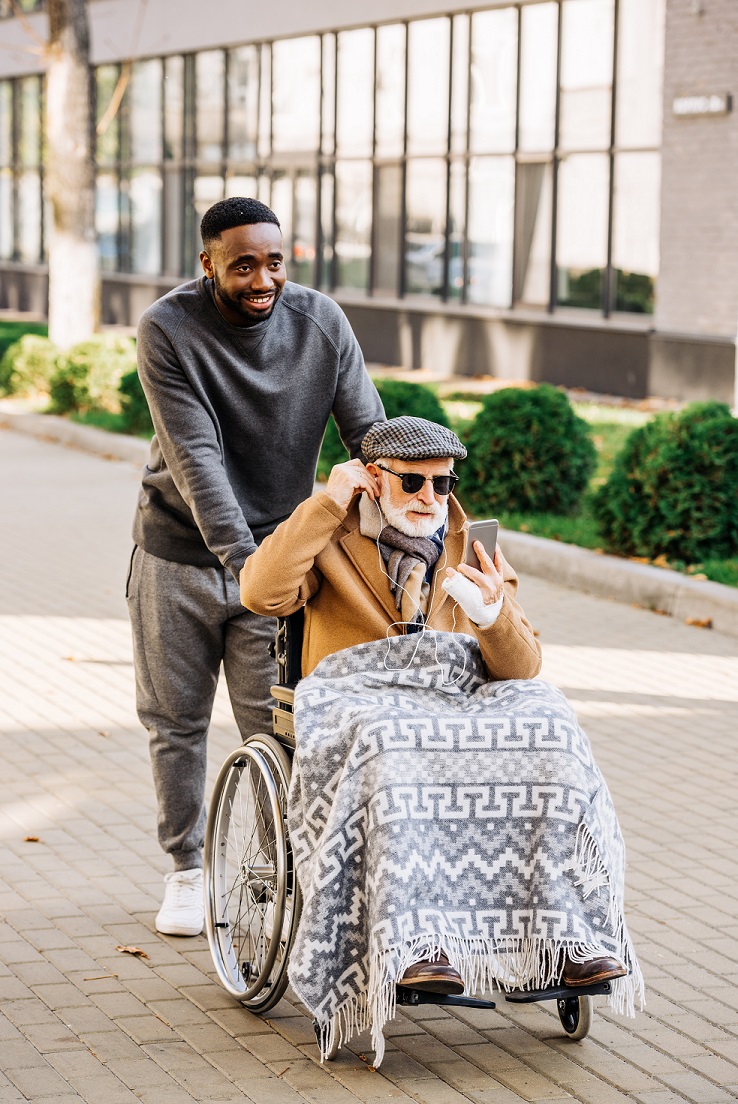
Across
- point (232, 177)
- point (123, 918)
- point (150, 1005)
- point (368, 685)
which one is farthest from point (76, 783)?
point (232, 177)

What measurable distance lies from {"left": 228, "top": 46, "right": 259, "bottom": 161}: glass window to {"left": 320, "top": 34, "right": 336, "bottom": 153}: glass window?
2.17 metres

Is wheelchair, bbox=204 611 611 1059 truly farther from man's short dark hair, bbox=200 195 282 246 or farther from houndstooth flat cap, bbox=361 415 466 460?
man's short dark hair, bbox=200 195 282 246

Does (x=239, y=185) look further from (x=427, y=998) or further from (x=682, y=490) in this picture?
(x=427, y=998)

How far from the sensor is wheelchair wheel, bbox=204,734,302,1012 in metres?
4.07

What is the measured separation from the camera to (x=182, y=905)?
15.9 ft

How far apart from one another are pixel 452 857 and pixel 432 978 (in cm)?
28

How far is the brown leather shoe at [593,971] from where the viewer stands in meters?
3.77

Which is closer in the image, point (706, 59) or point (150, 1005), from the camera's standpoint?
point (150, 1005)

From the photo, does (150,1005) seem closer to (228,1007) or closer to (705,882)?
(228,1007)

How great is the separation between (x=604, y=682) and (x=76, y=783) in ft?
9.18

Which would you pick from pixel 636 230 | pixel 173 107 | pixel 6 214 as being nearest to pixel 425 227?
pixel 636 230

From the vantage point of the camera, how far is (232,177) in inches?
1112

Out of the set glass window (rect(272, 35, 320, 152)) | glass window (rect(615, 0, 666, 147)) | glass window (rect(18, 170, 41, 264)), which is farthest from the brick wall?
glass window (rect(18, 170, 41, 264))

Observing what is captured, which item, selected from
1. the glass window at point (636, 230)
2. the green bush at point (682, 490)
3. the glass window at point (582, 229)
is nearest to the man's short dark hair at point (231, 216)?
the green bush at point (682, 490)
